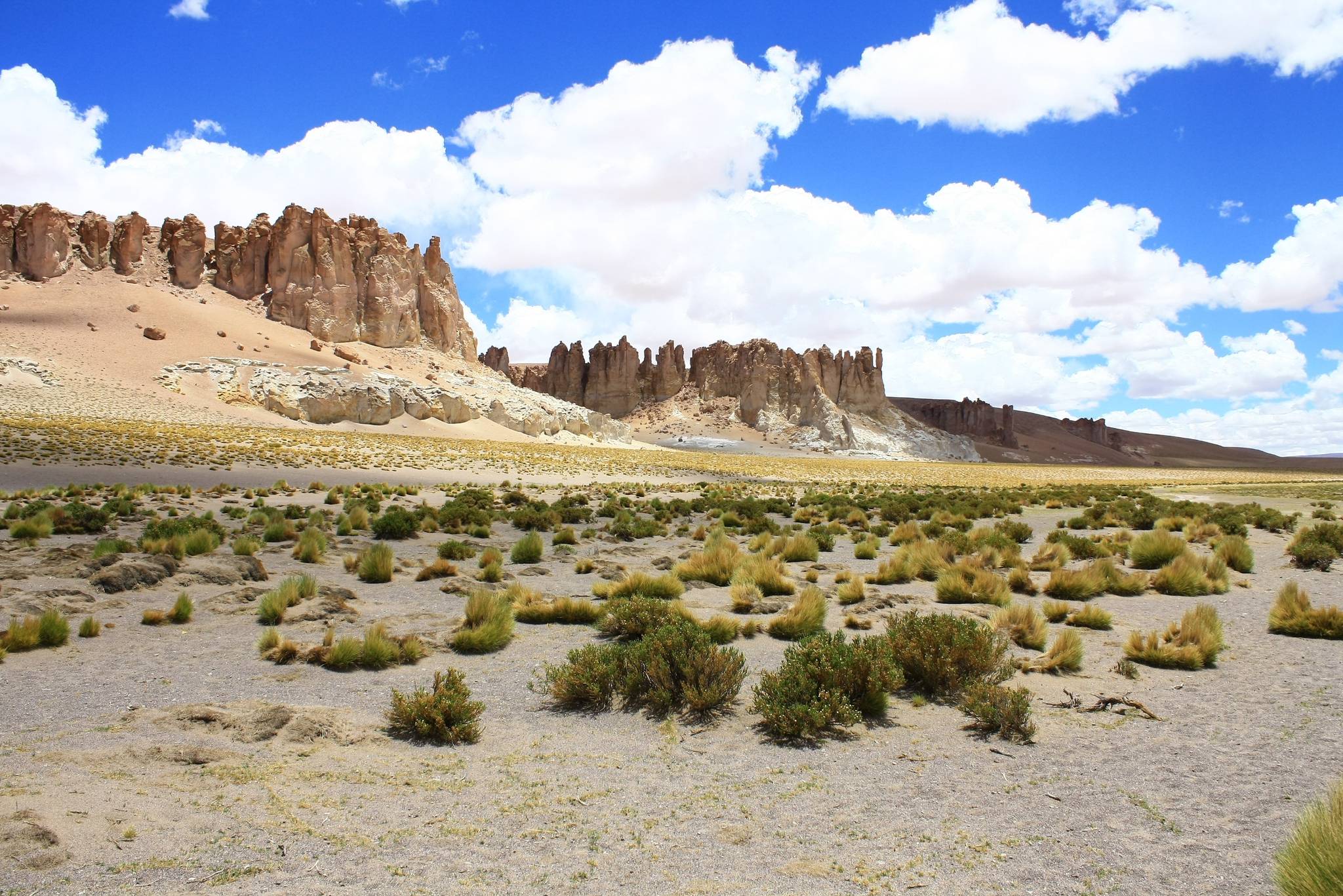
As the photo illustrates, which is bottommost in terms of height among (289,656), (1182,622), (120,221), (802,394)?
(289,656)

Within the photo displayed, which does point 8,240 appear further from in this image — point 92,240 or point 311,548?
point 311,548

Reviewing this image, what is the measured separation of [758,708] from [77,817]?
15.3 feet

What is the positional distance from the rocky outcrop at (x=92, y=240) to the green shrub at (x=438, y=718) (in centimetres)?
9624

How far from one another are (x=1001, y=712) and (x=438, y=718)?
4.48 meters

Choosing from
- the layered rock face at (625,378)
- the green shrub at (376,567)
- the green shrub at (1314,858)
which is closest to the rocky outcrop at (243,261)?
Result: the layered rock face at (625,378)

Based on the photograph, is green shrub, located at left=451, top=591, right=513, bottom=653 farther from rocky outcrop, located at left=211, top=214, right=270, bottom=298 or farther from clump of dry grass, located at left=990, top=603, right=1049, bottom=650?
rocky outcrop, located at left=211, top=214, right=270, bottom=298

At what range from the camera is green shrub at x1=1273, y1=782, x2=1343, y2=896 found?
9.24 ft

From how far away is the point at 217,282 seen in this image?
3408 inches

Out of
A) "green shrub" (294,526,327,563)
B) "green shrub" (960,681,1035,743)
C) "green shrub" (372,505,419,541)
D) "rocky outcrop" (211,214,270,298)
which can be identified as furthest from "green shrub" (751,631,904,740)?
"rocky outcrop" (211,214,270,298)

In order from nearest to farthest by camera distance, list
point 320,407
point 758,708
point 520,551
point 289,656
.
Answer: point 758,708, point 289,656, point 520,551, point 320,407

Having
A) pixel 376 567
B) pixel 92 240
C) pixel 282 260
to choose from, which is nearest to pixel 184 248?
pixel 92 240

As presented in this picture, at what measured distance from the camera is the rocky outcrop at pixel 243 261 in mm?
86500

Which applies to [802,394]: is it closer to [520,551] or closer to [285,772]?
[520,551]

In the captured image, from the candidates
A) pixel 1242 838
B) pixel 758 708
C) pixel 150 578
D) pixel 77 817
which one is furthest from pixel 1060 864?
pixel 150 578
